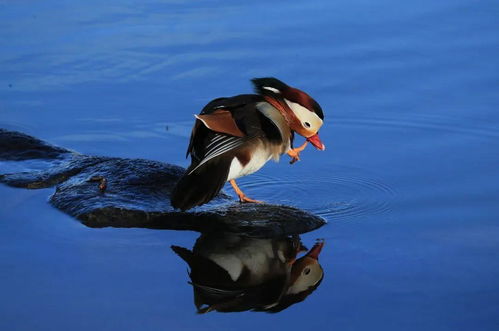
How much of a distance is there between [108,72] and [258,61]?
1.27 meters

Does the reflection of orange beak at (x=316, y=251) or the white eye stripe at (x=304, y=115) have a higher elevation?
the white eye stripe at (x=304, y=115)

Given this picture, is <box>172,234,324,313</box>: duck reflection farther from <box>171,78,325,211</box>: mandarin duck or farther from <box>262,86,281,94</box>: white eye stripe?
<box>262,86,281,94</box>: white eye stripe

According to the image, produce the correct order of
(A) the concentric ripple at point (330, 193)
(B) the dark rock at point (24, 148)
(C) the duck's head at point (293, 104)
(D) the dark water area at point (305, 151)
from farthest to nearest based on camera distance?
(B) the dark rock at point (24, 148) < (C) the duck's head at point (293, 104) < (A) the concentric ripple at point (330, 193) < (D) the dark water area at point (305, 151)

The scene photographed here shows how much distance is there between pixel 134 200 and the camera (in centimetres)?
593

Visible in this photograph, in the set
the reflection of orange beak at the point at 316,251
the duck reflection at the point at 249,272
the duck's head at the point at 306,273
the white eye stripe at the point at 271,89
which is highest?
the white eye stripe at the point at 271,89

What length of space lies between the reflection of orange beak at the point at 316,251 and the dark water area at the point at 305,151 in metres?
0.03

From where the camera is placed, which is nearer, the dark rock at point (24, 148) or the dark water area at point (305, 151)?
the dark water area at point (305, 151)

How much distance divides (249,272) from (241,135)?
987 millimetres

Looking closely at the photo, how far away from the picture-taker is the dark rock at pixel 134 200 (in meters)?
5.66

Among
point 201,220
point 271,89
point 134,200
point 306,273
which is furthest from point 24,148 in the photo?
point 306,273

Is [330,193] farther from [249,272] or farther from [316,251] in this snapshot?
[249,272]

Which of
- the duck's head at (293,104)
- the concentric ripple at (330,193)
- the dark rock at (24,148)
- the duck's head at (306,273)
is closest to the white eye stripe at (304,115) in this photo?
the duck's head at (293,104)

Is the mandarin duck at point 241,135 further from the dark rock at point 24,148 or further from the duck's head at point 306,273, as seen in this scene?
the dark rock at point 24,148

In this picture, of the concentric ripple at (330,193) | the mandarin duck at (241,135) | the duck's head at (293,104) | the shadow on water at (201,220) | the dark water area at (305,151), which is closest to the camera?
Result: the dark water area at (305,151)
